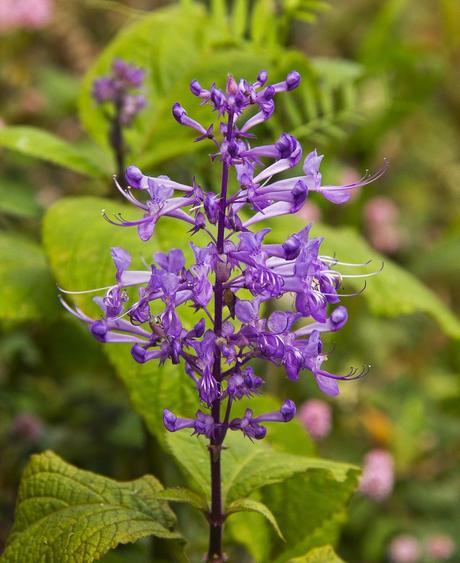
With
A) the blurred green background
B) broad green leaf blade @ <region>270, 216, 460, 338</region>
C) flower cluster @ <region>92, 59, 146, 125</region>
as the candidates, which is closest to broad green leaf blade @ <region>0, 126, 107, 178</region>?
the blurred green background

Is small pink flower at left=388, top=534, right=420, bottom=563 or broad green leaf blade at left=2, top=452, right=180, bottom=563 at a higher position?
broad green leaf blade at left=2, top=452, right=180, bottom=563

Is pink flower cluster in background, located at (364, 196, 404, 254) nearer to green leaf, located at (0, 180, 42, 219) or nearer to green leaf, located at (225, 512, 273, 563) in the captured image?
green leaf, located at (0, 180, 42, 219)

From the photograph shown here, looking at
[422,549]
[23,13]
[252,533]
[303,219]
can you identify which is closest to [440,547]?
[422,549]

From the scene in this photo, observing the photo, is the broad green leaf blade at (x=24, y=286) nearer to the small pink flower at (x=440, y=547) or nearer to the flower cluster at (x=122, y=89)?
the flower cluster at (x=122, y=89)

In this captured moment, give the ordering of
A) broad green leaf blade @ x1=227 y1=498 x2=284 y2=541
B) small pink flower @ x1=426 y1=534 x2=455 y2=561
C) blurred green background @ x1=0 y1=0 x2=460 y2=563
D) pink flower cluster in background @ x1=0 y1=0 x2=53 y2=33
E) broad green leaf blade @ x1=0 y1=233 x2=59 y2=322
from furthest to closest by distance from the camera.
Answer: pink flower cluster in background @ x1=0 y1=0 x2=53 y2=33
small pink flower @ x1=426 y1=534 x2=455 y2=561
blurred green background @ x1=0 y1=0 x2=460 y2=563
broad green leaf blade @ x1=0 y1=233 x2=59 y2=322
broad green leaf blade @ x1=227 y1=498 x2=284 y2=541

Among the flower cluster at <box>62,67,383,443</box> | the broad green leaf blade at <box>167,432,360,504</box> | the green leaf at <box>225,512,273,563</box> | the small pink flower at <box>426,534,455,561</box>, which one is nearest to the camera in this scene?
the flower cluster at <box>62,67,383,443</box>

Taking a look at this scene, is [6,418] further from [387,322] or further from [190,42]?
[387,322]
